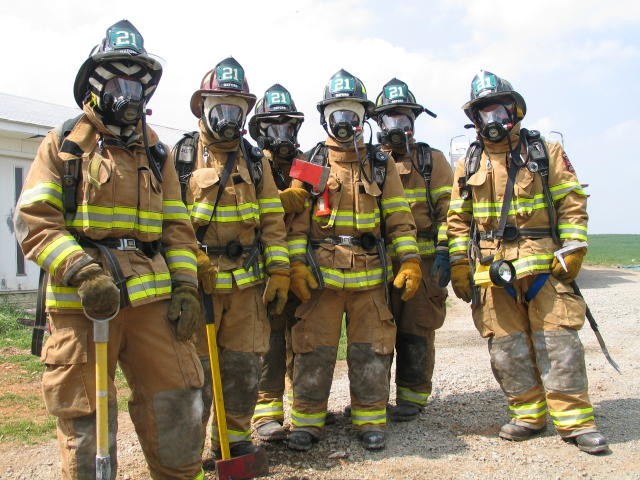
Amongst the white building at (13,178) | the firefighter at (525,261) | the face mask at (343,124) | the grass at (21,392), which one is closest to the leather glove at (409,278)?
the firefighter at (525,261)

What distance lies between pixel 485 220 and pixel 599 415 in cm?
192

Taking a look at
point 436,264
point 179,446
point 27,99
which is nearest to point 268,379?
point 436,264

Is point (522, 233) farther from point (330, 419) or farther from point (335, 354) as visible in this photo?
point (330, 419)

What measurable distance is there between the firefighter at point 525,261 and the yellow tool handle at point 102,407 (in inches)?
115

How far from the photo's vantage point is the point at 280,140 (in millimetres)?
5668

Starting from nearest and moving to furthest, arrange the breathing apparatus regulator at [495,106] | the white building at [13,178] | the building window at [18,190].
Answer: the breathing apparatus regulator at [495,106] < the white building at [13,178] < the building window at [18,190]

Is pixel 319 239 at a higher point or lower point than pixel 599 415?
higher

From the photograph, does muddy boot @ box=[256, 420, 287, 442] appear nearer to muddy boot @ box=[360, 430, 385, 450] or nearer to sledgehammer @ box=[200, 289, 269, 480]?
muddy boot @ box=[360, 430, 385, 450]

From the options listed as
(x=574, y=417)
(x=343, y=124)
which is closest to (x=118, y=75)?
(x=343, y=124)

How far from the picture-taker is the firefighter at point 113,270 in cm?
319

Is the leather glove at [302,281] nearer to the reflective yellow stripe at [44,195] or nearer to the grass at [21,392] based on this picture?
the reflective yellow stripe at [44,195]

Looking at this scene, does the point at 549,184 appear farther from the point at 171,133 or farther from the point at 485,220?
the point at 171,133

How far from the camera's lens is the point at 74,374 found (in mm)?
3217

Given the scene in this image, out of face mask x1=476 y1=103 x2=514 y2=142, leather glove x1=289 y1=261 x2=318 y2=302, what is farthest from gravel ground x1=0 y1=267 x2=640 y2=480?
face mask x1=476 y1=103 x2=514 y2=142
